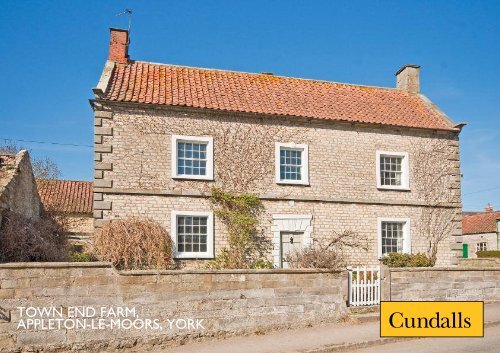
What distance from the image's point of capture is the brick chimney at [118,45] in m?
19.5

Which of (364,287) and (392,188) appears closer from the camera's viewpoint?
(364,287)

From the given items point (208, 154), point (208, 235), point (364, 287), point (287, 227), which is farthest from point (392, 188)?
point (208, 235)

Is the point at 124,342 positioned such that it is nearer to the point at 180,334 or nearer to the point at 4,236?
the point at 180,334

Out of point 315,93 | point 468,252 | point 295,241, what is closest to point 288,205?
point 295,241

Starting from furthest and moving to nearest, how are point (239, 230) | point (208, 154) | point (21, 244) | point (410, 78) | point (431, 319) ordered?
point (410, 78), point (208, 154), point (239, 230), point (21, 244), point (431, 319)

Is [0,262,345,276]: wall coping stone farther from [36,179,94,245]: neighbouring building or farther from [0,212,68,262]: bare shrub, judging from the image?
[36,179,94,245]: neighbouring building

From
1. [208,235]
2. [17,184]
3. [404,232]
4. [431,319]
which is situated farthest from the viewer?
[404,232]

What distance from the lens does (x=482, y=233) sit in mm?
40062

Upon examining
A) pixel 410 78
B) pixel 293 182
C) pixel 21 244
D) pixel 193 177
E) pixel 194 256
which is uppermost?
pixel 410 78

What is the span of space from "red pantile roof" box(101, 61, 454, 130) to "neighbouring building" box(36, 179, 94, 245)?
12.6m

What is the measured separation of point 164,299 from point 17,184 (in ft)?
29.0

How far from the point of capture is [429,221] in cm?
1948

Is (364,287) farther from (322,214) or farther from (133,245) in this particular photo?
(133,245)

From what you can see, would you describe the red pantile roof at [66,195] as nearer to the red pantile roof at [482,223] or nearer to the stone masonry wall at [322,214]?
the stone masonry wall at [322,214]
